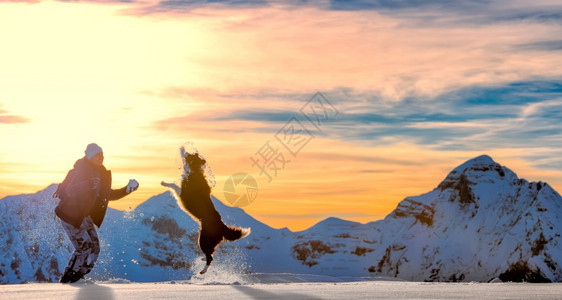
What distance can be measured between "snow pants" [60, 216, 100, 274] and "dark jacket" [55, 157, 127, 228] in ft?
0.41

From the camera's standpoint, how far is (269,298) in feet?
32.8

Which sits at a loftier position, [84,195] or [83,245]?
[84,195]

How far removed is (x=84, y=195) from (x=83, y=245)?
1.01 m

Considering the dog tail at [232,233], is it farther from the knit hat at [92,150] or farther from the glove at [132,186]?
the knit hat at [92,150]

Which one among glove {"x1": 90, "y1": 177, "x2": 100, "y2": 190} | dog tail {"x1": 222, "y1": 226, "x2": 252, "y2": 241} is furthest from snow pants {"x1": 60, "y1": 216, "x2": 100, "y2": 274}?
dog tail {"x1": 222, "y1": 226, "x2": 252, "y2": 241}

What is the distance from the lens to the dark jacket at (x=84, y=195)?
607 inches

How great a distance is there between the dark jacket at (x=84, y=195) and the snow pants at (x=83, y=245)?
0.13 m

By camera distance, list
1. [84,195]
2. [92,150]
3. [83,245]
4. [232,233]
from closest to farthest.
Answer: [83,245], [84,195], [92,150], [232,233]

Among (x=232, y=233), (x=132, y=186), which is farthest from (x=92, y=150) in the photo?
(x=232, y=233)

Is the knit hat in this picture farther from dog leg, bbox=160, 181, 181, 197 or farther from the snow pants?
dog leg, bbox=160, 181, 181, 197

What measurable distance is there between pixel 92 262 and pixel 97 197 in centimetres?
137

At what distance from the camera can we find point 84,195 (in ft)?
50.9

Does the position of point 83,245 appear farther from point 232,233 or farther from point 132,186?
point 232,233

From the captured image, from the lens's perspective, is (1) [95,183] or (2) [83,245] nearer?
(2) [83,245]
